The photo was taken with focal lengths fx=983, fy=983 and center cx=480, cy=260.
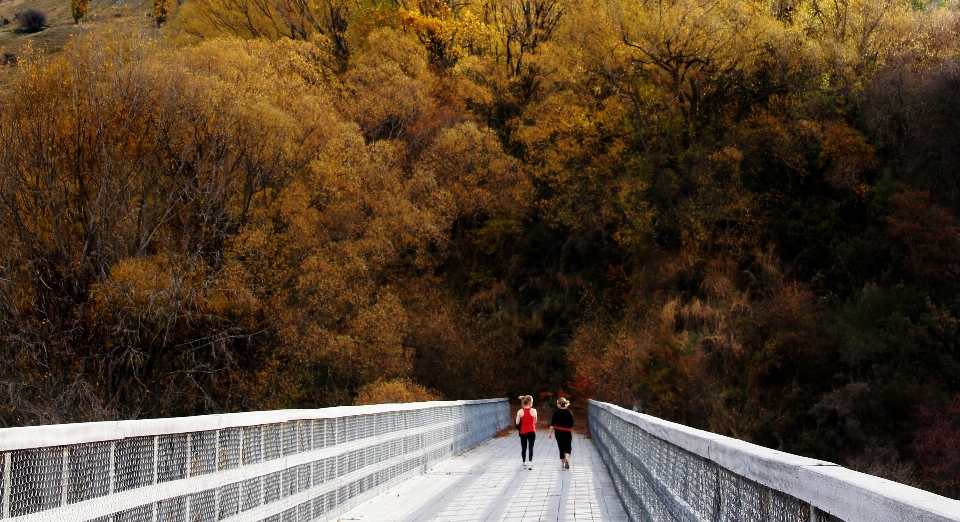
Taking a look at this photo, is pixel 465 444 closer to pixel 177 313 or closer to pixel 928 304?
pixel 177 313

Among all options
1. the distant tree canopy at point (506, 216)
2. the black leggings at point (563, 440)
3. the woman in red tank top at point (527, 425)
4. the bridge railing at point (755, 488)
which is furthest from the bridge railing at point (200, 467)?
the distant tree canopy at point (506, 216)

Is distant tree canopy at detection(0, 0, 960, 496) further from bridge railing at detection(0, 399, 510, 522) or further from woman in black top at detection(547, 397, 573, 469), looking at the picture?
bridge railing at detection(0, 399, 510, 522)

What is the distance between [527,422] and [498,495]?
649 centimetres

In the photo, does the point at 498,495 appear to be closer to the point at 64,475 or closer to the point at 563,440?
the point at 563,440

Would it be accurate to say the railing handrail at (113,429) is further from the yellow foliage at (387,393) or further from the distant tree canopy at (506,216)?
the yellow foliage at (387,393)

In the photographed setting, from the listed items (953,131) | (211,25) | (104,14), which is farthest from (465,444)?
(211,25)

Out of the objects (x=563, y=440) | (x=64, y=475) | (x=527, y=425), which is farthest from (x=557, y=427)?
(x=64, y=475)

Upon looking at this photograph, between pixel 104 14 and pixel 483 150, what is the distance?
22.1 metres

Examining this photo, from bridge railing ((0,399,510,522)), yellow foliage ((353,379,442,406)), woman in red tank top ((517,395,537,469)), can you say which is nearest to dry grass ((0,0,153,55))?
yellow foliage ((353,379,442,406))

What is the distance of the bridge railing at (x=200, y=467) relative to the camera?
486 cm

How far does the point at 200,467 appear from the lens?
723 cm

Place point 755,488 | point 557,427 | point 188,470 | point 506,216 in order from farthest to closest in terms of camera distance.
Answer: point 506,216, point 557,427, point 188,470, point 755,488

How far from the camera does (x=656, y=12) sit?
146 ft

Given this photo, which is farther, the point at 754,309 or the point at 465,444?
the point at 754,309
